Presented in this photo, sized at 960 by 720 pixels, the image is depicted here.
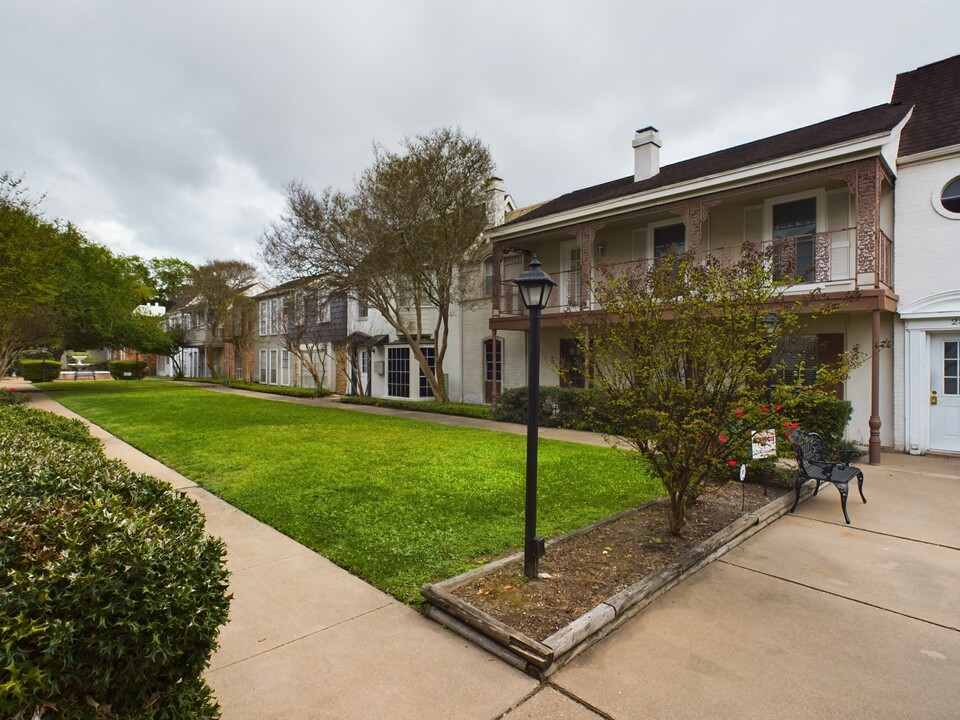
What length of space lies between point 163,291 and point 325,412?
51.6m

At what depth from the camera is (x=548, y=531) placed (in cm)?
496

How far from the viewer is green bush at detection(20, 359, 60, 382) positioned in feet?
116

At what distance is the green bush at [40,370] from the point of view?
3534cm

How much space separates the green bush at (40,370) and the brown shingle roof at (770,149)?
38.3m

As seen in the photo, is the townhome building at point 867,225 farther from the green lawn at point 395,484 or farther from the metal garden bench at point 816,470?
the metal garden bench at point 816,470

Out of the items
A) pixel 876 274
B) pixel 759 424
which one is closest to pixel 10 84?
pixel 759 424


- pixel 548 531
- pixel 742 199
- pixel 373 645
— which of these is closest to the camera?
pixel 373 645

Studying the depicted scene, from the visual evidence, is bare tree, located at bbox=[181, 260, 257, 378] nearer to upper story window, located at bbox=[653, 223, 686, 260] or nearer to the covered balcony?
the covered balcony

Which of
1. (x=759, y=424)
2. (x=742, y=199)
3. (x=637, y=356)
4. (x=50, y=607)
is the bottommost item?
(x=50, y=607)

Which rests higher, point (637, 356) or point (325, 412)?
point (637, 356)

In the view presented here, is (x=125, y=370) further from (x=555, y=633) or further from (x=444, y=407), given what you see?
(x=555, y=633)

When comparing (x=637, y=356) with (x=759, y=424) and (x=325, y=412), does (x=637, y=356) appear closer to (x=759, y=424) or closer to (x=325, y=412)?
(x=759, y=424)

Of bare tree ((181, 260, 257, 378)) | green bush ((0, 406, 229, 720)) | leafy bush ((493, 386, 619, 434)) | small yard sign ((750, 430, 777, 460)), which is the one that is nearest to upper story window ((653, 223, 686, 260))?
leafy bush ((493, 386, 619, 434))

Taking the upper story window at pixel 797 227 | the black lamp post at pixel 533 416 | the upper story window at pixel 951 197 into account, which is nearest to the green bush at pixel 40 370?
the black lamp post at pixel 533 416
